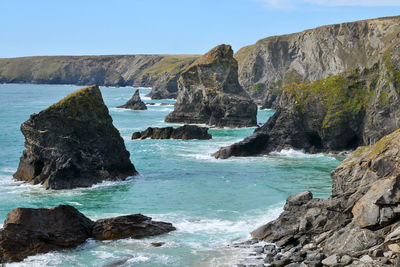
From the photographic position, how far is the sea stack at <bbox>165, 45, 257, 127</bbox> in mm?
86312

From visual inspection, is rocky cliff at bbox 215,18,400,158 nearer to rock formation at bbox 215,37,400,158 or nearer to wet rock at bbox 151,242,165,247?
rock formation at bbox 215,37,400,158

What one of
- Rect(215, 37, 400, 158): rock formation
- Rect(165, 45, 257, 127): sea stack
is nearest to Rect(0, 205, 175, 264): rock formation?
Rect(215, 37, 400, 158): rock formation

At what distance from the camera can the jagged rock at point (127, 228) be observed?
26.0 metres

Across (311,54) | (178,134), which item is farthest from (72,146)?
(311,54)

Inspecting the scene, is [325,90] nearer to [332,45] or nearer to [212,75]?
[212,75]

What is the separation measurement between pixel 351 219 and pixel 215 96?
219 feet

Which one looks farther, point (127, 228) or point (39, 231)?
point (127, 228)

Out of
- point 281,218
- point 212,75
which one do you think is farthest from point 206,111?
point 281,218

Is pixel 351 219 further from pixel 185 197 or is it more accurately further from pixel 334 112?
pixel 334 112

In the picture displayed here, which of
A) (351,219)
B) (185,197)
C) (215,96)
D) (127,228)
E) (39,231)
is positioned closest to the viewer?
(351,219)

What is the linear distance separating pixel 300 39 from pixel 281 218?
142 metres

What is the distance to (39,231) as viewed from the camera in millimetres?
24500

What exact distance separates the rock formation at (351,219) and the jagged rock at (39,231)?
9254 millimetres

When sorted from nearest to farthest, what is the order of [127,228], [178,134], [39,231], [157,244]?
1. [39,231]
2. [157,244]
3. [127,228]
4. [178,134]
